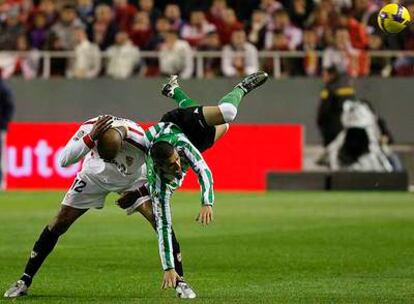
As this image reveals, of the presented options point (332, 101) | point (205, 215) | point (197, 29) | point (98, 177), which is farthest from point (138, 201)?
point (197, 29)

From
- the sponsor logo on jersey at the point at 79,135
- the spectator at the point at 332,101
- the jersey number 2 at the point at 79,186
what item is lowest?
the spectator at the point at 332,101

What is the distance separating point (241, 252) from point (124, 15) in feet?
50.8

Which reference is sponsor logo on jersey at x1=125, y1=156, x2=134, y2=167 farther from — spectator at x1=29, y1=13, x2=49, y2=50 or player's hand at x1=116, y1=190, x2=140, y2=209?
spectator at x1=29, y1=13, x2=49, y2=50

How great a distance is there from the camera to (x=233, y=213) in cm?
2156

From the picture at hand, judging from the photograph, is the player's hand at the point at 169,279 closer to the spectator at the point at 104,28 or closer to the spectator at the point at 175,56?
the spectator at the point at 175,56

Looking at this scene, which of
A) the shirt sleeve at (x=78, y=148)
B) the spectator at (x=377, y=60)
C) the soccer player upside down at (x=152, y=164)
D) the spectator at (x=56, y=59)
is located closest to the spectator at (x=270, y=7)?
the spectator at (x=377, y=60)

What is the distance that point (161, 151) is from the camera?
1041 centimetres

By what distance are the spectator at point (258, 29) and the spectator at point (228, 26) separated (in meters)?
0.35

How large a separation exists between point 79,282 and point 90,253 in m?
2.95

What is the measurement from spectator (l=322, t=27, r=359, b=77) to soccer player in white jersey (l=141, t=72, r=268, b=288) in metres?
17.3

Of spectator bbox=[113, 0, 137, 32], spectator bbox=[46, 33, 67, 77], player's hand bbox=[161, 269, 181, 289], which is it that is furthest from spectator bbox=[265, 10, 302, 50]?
player's hand bbox=[161, 269, 181, 289]

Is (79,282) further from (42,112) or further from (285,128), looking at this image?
(42,112)

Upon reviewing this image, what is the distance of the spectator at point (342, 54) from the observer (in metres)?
28.2

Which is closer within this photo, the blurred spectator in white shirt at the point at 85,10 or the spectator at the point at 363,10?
the spectator at the point at 363,10
